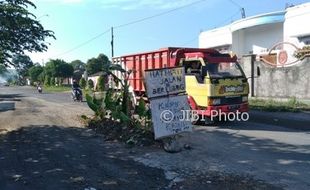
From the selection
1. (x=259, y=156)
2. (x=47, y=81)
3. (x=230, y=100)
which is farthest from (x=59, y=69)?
(x=259, y=156)

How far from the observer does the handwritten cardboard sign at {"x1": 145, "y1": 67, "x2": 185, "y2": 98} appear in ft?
32.4

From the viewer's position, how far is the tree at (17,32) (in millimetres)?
13648

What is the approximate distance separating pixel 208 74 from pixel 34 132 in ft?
18.3

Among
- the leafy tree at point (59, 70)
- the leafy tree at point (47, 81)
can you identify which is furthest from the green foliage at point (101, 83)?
the leafy tree at point (47, 81)

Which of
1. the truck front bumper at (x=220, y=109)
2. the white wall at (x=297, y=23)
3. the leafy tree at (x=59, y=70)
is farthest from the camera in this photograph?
the leafy tree at (x=59, y=70)

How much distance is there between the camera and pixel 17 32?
1451 centimetres

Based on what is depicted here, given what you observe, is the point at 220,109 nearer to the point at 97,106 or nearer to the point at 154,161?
the point at 97,106

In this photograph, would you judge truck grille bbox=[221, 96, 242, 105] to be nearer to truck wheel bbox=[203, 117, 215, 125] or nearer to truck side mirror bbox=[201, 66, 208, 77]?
truck wheel bbox=[203, 117, 215, 125]

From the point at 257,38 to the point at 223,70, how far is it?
25053 millimetres

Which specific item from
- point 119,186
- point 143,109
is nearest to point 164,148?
point 143,109

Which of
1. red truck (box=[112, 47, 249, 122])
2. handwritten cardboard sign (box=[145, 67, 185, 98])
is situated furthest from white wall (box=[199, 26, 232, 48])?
handwritten cardboard sign (box=[145, 67, 185, 98])

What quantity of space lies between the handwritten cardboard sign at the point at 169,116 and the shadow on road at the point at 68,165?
103cm

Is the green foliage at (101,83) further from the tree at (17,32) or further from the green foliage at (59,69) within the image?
the green foliage at (59,69)

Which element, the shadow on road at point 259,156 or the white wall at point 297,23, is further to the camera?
the white wall at point 297,23
